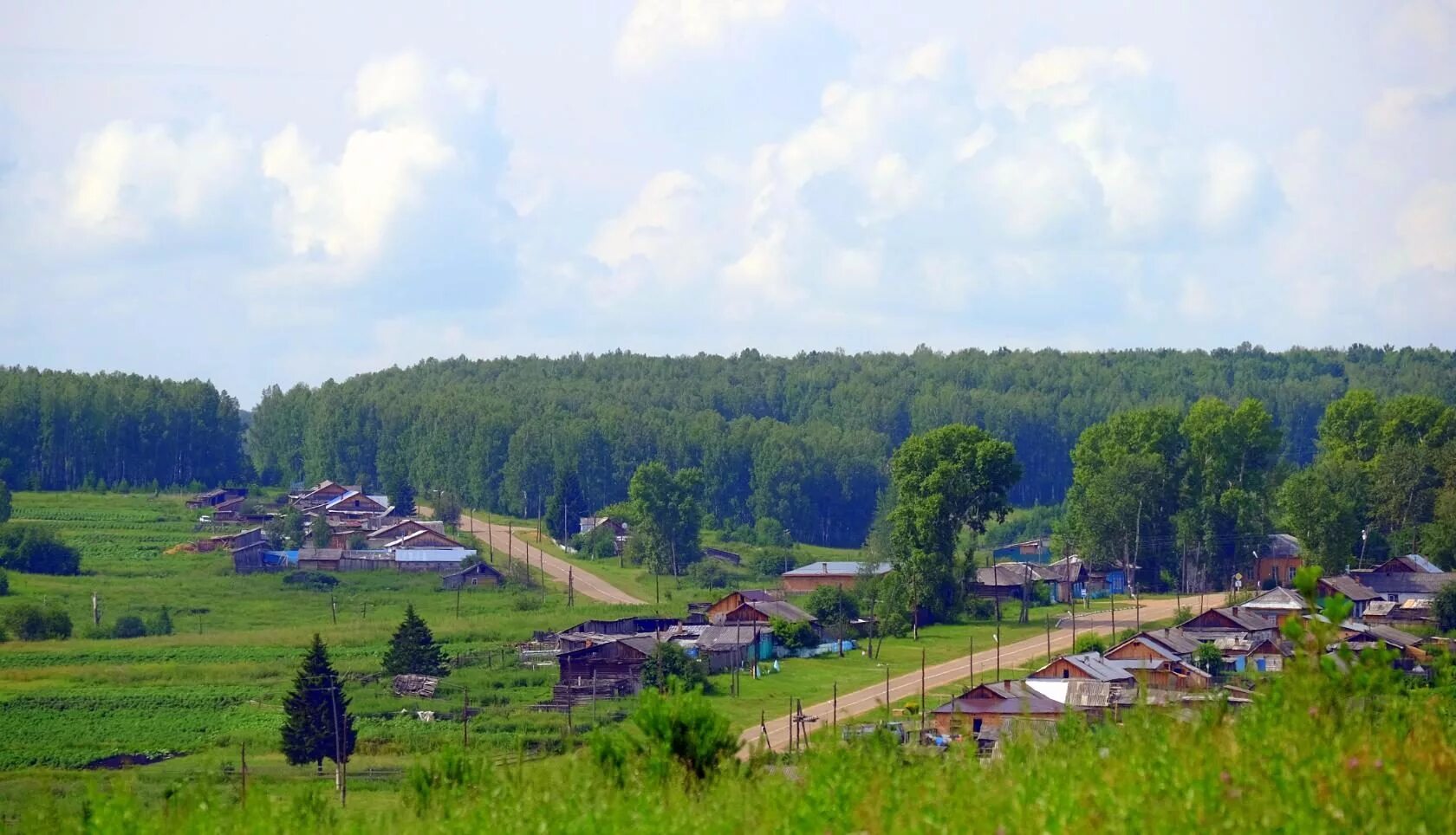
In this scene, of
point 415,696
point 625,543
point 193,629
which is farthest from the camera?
point 625,543

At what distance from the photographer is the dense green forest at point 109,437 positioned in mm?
94688

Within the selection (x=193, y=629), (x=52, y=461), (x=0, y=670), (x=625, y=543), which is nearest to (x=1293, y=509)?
(x=625, y=543)

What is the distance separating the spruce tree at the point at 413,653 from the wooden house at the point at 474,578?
22.6m

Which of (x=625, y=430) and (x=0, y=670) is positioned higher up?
(x=625, y=430)

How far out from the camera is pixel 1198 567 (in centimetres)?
6644

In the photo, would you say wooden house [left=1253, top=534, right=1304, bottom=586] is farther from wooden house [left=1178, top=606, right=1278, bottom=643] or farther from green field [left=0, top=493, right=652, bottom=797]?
green field [left=0, top=493, right=652, bottom=797]

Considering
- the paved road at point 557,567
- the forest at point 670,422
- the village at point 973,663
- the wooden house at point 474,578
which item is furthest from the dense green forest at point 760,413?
the wooden house at point 474,578

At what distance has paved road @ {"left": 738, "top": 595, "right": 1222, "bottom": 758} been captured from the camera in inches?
1398

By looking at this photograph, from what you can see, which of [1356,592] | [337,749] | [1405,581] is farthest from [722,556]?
[337,749]

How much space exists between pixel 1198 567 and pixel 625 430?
4287 centimetres

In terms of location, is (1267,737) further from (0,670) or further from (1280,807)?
(0,670)

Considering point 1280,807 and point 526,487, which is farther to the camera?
point 526,487

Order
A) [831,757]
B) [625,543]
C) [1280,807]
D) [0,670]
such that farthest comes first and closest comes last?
1. [625,543]
2. [0,670]
3. [831,757]
4. [1280,807]

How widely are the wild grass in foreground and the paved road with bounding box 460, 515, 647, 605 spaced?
179 feet
